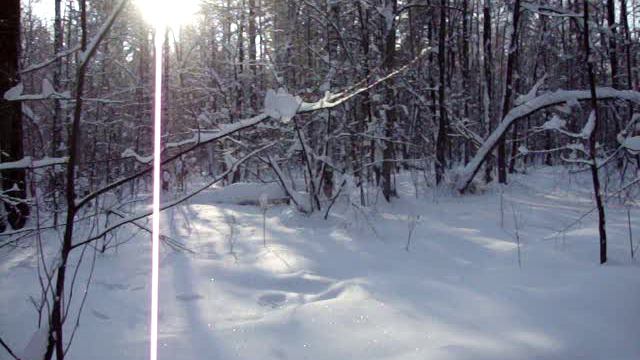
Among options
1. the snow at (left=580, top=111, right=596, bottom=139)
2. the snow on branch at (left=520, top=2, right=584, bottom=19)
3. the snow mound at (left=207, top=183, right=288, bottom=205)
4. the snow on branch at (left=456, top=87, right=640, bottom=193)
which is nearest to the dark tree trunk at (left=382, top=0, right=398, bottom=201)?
the snow on branch at (left=456, top=87, right=640, bottom=193)

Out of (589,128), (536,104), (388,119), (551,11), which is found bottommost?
(589,128)

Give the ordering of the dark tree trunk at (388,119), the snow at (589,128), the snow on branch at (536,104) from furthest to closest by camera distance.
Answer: the dark tree trunk at (388,119), the snow on branch at (536,104), the snow at (589,128)

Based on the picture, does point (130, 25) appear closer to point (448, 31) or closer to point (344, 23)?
point (344, 23)

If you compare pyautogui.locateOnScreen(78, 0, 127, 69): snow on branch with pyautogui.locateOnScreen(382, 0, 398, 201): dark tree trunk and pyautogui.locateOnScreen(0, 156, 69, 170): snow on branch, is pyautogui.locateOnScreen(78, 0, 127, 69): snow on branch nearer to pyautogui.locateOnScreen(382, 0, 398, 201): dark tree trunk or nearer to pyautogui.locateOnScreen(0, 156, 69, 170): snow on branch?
pyautogui.locateOnScreen(0, 156, 69, 170): snow on branch

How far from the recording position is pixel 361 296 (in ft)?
10.7

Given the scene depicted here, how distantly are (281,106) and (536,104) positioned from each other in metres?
6.95

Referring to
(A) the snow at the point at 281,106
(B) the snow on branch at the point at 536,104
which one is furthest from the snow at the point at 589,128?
(A) the snow at the point at 281,106

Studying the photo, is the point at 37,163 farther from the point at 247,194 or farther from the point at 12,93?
the point at 247,194

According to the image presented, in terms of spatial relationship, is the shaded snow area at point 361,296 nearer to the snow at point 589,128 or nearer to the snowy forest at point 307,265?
the snowy forest at point 307,265

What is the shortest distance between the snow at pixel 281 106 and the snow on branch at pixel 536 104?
243 inches

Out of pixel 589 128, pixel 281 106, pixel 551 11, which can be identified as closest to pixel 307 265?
pixel 589 128

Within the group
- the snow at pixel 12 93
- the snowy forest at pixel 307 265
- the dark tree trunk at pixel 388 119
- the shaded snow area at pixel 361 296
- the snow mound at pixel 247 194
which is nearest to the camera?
the snow at pixel 12 93

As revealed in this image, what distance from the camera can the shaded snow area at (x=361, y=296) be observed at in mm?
2498

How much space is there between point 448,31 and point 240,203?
1202cm
